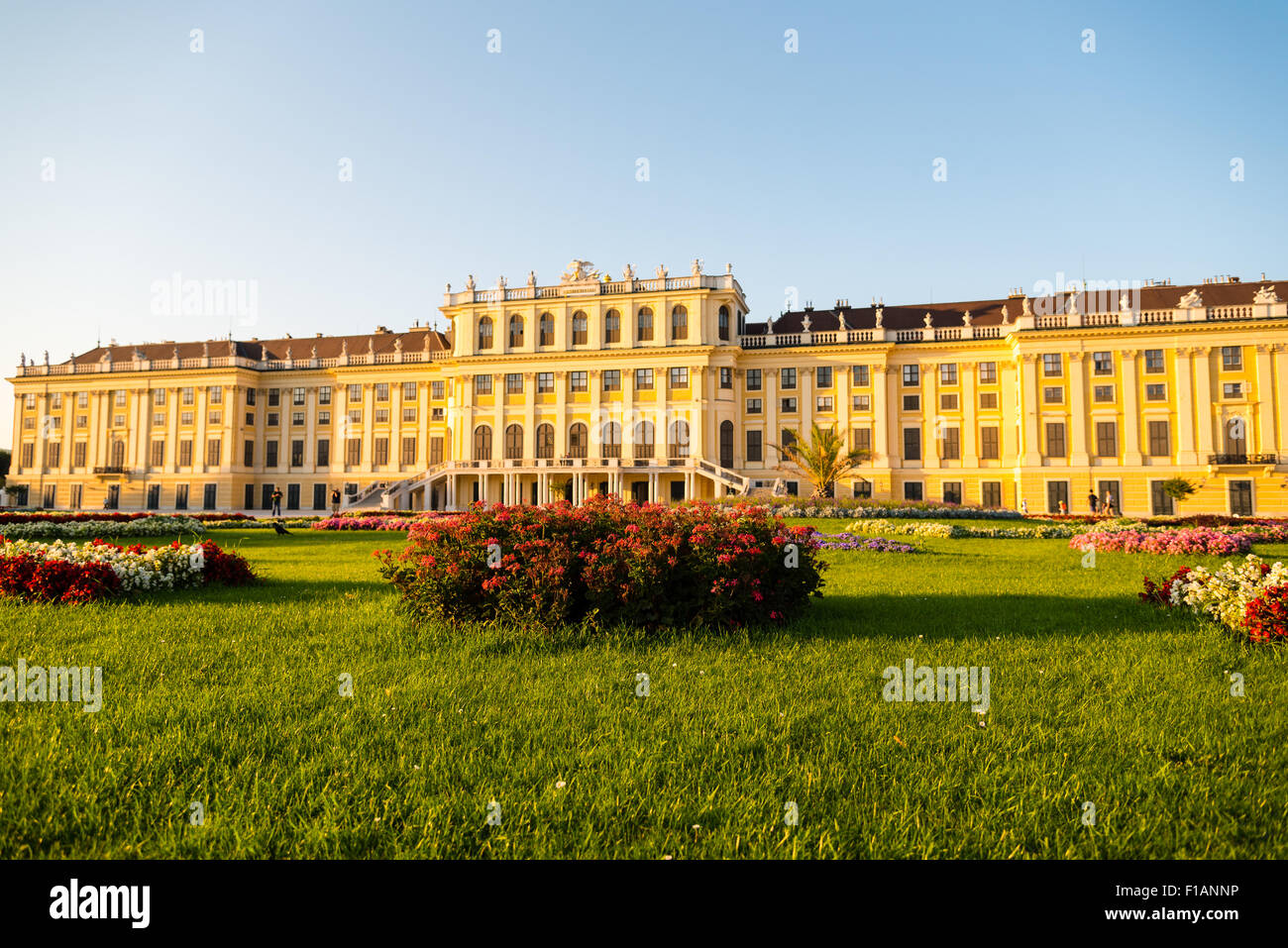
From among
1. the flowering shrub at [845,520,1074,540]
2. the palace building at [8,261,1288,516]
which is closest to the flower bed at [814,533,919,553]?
the flowering shrub at [845,520,1074,540]

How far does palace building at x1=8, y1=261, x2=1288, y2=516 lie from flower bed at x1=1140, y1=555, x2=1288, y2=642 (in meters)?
30.5

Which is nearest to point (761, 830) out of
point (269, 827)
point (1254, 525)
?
point (269, 827)

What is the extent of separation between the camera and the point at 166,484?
57781 millimetres

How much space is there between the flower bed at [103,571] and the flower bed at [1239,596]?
40.1 ft

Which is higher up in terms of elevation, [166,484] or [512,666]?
[166,484]

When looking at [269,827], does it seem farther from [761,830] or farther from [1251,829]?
[1251,829]

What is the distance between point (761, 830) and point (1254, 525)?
27545mm

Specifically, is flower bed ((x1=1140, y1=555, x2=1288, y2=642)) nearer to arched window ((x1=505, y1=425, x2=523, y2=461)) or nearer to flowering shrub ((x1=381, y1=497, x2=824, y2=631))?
flowering shrub ((x1=381, y1=497, x2=824, y2=631))

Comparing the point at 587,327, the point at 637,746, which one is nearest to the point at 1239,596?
the point at 637,746

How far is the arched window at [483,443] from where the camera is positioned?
52688mm

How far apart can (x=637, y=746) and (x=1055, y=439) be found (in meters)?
48.1

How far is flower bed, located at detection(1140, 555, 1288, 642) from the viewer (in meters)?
6.90
